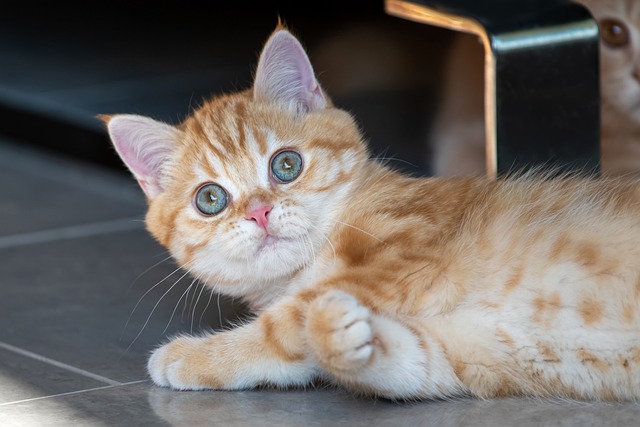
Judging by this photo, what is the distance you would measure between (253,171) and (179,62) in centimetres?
252

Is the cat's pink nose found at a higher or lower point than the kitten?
higher

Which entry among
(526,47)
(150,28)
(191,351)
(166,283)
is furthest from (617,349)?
(150,28)

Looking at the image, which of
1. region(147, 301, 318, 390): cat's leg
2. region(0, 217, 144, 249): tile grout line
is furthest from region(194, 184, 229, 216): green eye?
region(0, 217, 144, 249): tile grout line

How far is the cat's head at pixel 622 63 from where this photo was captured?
3180 mm

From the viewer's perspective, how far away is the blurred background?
13.0 feet

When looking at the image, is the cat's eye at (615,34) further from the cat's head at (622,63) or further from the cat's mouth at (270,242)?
the cat's mouth at (270,242)

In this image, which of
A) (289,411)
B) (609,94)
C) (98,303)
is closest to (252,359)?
(289,411)

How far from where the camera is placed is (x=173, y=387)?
204 cm

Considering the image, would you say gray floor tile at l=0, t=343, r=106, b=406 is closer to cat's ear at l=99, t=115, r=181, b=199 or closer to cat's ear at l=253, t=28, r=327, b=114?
cat's ear at l=99, t=115, r=181, b=199

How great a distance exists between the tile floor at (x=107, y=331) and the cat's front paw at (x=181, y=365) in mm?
25

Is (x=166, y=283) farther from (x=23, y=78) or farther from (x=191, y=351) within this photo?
(x=23, y=78)

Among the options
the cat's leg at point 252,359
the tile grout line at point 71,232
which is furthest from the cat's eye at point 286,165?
the tile grout line at point 71,232

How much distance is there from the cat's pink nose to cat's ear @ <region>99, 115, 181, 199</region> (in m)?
0.34

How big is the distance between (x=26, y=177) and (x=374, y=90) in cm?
131
